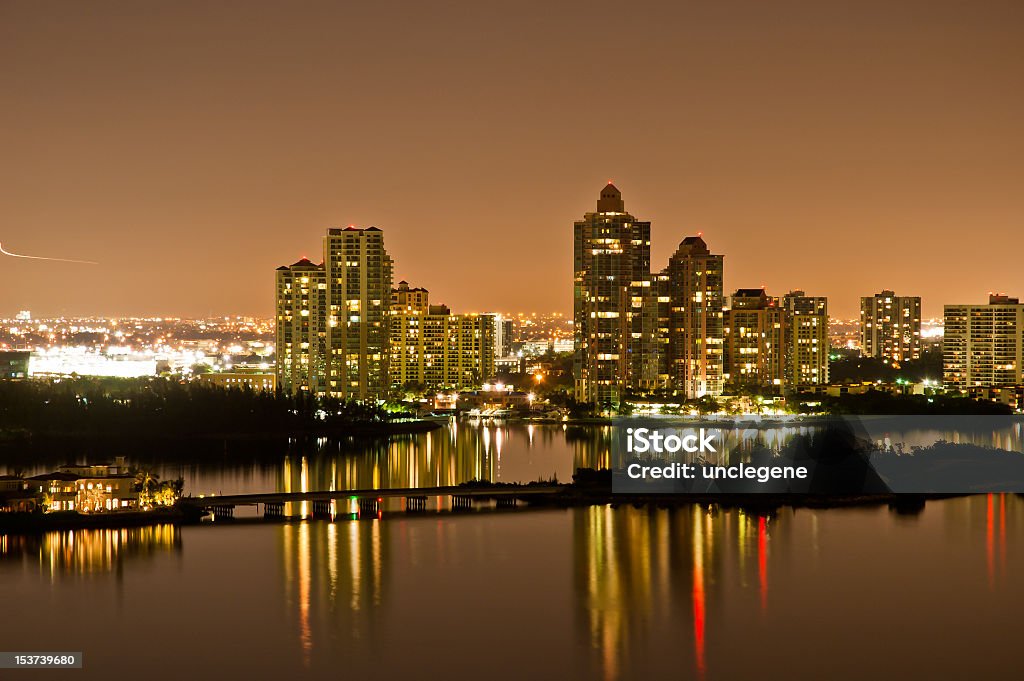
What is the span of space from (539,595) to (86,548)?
4.05m

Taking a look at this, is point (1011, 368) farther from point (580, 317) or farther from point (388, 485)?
point (388, 485)

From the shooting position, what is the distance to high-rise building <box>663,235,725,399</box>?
26.9 meters

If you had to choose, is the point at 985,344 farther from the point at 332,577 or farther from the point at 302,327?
the point at 332,577

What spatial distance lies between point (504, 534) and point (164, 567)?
10.3 ft

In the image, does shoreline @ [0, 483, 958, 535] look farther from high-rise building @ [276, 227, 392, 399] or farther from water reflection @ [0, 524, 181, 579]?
high-rise building @ [276, 227, 392, 399]

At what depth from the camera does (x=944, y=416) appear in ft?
77.7

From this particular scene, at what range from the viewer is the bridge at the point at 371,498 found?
1306 centimetres

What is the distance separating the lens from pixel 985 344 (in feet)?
95.8

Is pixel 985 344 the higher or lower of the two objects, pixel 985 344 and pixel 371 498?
the higher

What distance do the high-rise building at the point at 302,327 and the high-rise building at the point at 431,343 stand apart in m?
3.26

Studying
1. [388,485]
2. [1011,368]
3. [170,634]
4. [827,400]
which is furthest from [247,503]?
[1011,368]

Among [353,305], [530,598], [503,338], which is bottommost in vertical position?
[530,598]

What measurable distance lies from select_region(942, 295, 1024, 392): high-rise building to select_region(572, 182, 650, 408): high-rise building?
7.72m

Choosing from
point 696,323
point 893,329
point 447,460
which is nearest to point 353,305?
point 696,323
